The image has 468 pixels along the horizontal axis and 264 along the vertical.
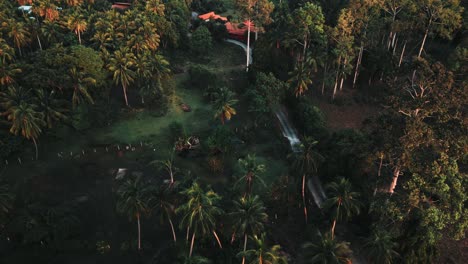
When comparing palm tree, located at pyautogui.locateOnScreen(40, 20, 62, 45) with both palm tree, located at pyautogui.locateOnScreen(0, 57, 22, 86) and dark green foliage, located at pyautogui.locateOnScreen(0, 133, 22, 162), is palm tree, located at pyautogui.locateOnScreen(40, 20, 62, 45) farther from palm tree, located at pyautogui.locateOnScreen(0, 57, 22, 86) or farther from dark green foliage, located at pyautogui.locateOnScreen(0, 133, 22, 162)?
dark green foliage, located at pyautogui.locateOnScreen(0, 133, 22, 162)

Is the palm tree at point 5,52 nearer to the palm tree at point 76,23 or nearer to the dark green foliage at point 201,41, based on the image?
the palm tree at point 76,23

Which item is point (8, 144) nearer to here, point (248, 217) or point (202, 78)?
point (202, 78)

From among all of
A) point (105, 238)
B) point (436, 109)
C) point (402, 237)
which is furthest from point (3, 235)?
point (436, 109)

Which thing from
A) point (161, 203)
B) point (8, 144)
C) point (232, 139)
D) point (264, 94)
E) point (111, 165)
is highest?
point (264, 94)

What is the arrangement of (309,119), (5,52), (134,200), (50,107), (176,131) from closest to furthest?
(134,200) → (50,107) → (309,119) → (176,131) → (5,52)

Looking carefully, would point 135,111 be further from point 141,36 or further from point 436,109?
point 436,109

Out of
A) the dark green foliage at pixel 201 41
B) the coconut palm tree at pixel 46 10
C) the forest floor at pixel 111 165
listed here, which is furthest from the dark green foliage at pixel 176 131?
the coconut palm tree at pixel 46 10

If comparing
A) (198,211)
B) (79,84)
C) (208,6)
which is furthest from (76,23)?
(198,211)
